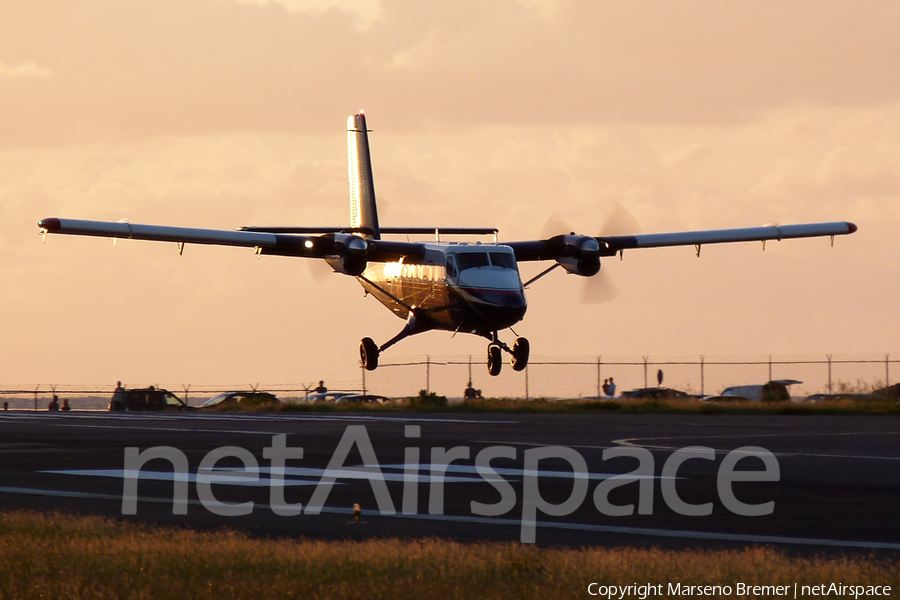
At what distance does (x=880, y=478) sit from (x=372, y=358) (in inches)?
1133

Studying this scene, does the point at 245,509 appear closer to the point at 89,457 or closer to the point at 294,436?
the point at 89,457

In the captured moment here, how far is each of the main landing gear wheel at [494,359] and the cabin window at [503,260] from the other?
3.99 meters

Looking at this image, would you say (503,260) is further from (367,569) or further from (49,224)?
(367,569)

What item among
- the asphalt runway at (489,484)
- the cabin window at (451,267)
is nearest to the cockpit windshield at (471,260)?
the cabin window at (451,267)

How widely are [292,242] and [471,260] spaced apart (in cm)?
847

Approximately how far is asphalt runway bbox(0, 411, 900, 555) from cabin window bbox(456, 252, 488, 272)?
8513 mm

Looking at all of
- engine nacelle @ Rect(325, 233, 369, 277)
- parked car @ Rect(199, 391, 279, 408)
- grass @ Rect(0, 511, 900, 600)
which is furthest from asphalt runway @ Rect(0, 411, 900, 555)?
parked car @ Rect(199, 391, 279, 408)

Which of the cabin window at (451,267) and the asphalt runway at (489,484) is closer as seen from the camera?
the asphalt runway at (489,484)

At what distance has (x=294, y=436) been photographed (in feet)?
88.5

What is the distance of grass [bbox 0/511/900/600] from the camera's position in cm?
888

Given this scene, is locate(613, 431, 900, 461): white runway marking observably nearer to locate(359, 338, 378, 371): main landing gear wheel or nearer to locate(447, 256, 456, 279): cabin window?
locate(447, 256, 456, 279): cabin window

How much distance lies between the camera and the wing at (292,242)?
39062mm

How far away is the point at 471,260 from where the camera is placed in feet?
120

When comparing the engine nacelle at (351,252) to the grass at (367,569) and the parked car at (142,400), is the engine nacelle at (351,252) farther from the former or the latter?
the grass at (367,569)
